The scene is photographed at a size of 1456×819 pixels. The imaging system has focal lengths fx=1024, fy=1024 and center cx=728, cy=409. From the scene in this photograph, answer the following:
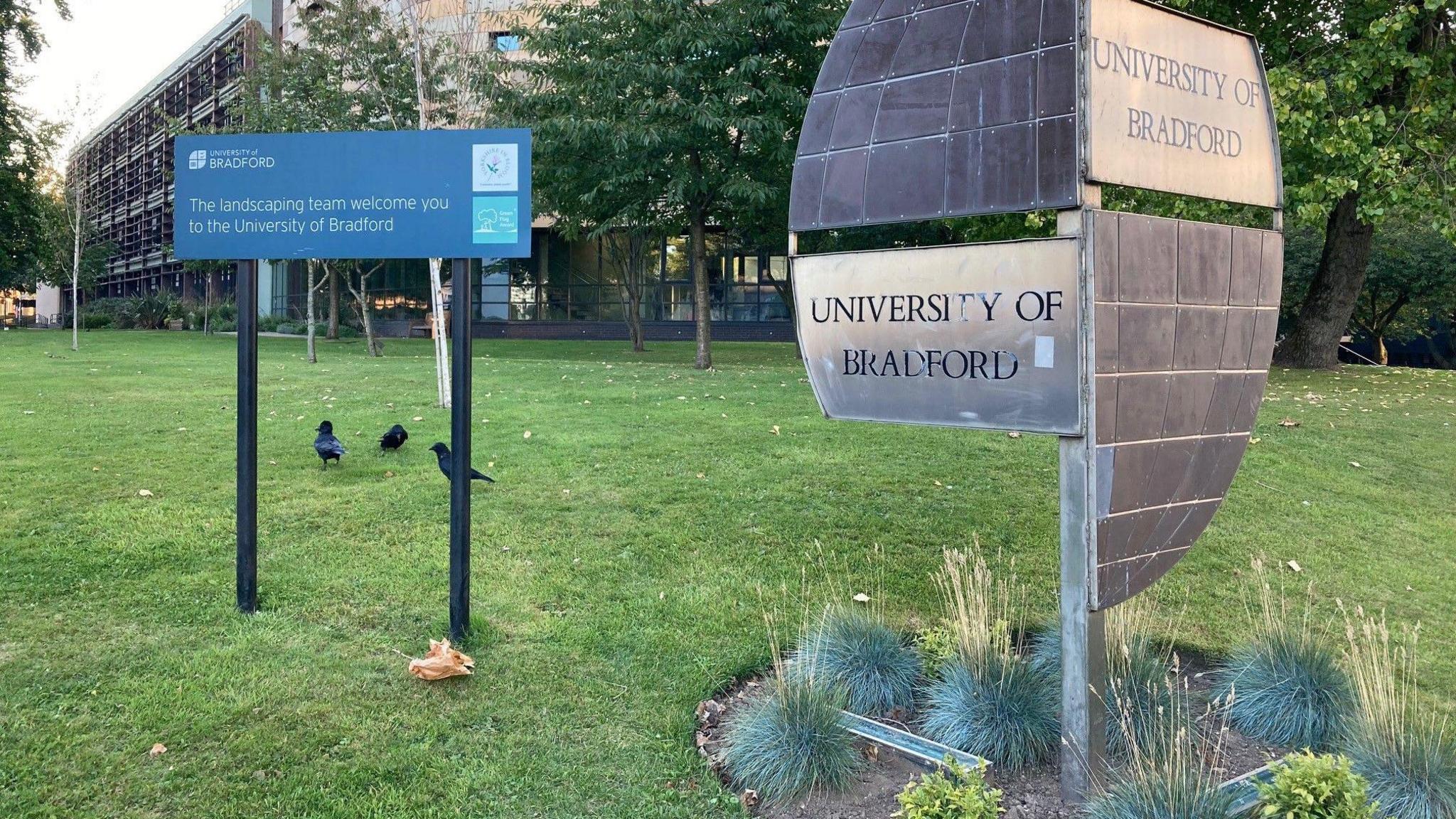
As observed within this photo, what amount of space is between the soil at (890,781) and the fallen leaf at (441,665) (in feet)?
3.49

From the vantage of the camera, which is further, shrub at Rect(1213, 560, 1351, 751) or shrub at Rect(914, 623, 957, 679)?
shrub at Rect(914, 623, 957, 679)

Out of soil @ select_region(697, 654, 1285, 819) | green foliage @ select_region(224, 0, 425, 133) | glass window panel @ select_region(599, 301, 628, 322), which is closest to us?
soil @ select_region(697, 654, 1285, 819)

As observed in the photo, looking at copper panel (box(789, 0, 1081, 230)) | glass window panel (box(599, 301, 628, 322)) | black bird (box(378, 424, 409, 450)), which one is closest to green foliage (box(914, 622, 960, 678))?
copper panel (box(789, 0, 1081, 230))

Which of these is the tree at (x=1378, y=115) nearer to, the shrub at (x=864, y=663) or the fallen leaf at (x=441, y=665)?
the shrub at (x=864, y=663)

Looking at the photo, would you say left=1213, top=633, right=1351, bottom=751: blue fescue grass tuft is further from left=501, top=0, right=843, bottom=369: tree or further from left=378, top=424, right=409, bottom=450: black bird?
left=501, top=0, right=843, bottom=369: tree

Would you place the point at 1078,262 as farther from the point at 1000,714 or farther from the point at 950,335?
the point at 1000,714

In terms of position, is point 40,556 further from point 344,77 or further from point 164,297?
point 164,297

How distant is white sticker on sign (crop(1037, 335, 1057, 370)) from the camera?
135 inches

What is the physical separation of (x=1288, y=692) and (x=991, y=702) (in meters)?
1.34

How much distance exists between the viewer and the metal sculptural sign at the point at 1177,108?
340 centimetres

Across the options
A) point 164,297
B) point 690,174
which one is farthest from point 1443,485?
point 164,297

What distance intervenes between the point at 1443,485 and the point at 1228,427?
6815mm

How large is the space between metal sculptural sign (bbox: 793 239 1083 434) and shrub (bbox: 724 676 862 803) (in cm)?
113

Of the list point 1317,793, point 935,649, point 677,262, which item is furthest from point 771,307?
point 1317,793
